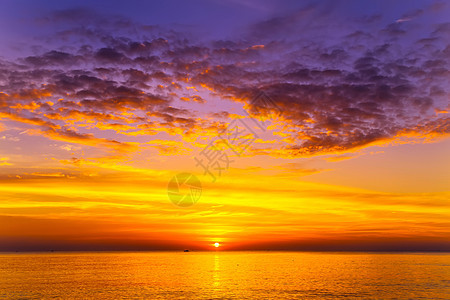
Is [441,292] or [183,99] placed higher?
[183,99]

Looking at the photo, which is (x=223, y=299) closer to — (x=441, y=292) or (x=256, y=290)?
(x=256, y=290)

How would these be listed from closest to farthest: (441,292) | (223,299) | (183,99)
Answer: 1. (183,99)
2. (223,299)
3. (441,292)

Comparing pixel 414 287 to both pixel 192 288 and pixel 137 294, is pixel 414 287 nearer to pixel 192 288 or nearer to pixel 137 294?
pixel 192 288

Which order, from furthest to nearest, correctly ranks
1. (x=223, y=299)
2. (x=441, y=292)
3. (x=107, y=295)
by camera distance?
(x=441, y=292) < (x=107, y=295) < (x=223, y=299)

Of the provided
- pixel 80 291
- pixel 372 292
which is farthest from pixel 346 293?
pixel 80 291

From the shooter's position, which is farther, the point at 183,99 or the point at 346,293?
the point at 346,293

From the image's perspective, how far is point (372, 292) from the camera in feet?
331

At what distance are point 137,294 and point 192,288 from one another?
17.4 meters

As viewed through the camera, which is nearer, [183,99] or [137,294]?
[183,99]

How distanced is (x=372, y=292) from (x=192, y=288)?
47937 mm

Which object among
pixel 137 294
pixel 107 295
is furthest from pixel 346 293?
pixel 107 295

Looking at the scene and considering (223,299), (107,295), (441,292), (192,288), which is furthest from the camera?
(192,288)

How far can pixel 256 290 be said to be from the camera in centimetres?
10275

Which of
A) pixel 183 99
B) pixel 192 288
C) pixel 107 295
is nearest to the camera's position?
pixel 183 99
